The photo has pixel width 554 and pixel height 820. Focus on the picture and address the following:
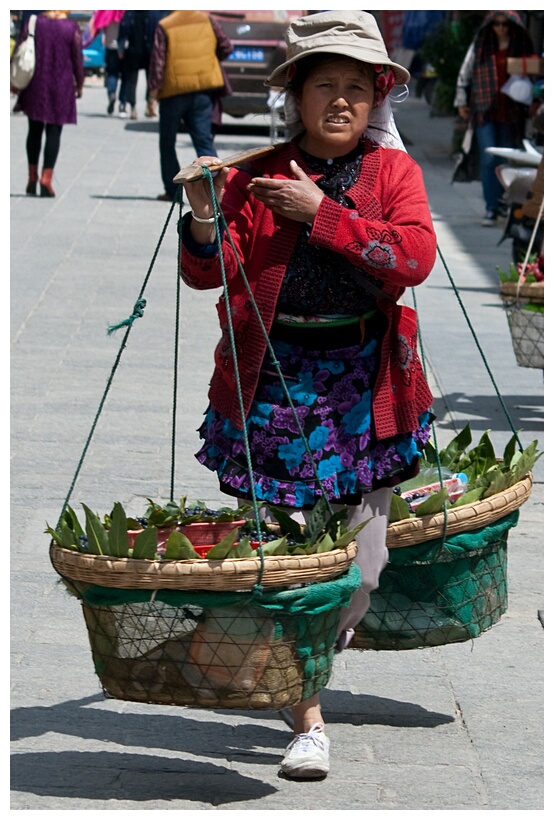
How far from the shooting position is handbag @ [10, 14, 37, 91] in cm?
1388

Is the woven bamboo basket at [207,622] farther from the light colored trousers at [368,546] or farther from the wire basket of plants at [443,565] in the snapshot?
the wire basket of plants at [443,565]

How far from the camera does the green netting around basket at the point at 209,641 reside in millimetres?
3338

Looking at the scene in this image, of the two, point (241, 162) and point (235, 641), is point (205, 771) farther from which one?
point (241, 162)

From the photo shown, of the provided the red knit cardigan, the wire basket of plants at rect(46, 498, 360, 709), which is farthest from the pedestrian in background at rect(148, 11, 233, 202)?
the wire basket of plants at rect(46, 498, 360, 709)

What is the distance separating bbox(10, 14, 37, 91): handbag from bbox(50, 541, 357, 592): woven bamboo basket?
11.2m

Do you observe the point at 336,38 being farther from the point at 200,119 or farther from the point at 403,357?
the point at 200,119

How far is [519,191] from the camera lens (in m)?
11.4

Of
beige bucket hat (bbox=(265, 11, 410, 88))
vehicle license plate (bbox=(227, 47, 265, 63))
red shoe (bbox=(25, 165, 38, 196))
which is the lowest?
red shoe (bbox=(25, 165, 38, 196))

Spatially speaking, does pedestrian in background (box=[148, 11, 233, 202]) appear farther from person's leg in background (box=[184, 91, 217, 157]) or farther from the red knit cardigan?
the red knit cardigan

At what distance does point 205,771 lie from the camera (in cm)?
371

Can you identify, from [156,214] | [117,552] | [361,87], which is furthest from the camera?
[156,214]

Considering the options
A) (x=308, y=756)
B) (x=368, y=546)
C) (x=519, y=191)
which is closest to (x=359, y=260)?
(x=368, y=546)
